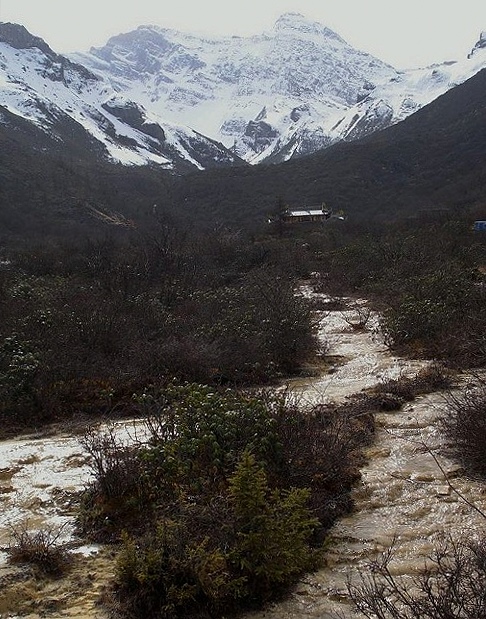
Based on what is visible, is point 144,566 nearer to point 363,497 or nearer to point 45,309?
point 363,497

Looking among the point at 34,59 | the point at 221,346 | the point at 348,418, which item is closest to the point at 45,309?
the point at 221,346

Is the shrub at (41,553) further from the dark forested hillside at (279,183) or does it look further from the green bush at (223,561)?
the dark forested hillside at (279,183)

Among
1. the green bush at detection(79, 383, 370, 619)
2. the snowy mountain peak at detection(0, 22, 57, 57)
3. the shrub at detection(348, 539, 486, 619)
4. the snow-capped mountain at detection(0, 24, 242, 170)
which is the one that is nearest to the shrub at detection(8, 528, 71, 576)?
the green bush at detection(79, 383, 370, 619)

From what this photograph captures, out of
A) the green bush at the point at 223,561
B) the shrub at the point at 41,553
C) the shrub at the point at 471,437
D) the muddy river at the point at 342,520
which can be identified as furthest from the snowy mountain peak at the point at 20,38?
the green bush at the point at 223,561

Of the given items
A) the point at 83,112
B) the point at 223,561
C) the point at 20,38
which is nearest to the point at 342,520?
the point at 223,561

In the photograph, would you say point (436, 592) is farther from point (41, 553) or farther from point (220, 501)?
point (41, 553)

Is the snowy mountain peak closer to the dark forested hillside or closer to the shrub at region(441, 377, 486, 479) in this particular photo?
the dark forested hillside
